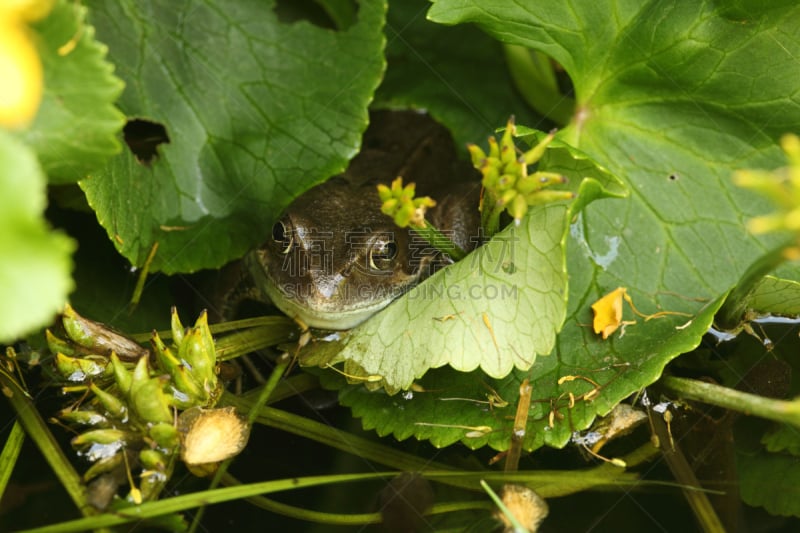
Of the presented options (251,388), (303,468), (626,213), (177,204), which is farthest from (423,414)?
(177,204)

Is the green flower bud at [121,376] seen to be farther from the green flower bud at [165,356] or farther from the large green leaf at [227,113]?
the large green leaf at [227,113]

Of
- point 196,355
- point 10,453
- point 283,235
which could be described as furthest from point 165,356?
point 283,235

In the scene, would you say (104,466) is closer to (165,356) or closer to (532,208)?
(165,356)

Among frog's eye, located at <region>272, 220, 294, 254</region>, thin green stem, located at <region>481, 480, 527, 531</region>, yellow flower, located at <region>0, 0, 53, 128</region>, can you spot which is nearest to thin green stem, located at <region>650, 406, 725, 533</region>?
thin green stem, located at <region>481, 480, 527, 531</region>

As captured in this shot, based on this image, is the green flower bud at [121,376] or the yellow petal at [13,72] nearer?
the yellow petal at [13,72]

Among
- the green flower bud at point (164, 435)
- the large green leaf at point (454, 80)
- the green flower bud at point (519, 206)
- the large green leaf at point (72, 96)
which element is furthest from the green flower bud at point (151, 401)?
the large green leaf at point (454, 80)

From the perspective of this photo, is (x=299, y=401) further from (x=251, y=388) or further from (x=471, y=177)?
(x=471, y=177)

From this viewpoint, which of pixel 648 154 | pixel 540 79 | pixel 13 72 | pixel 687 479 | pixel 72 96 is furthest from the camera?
pixel 540 79

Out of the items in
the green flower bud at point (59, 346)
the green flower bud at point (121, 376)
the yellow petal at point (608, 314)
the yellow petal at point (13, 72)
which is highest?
the yellow petal at point (13, 72)
